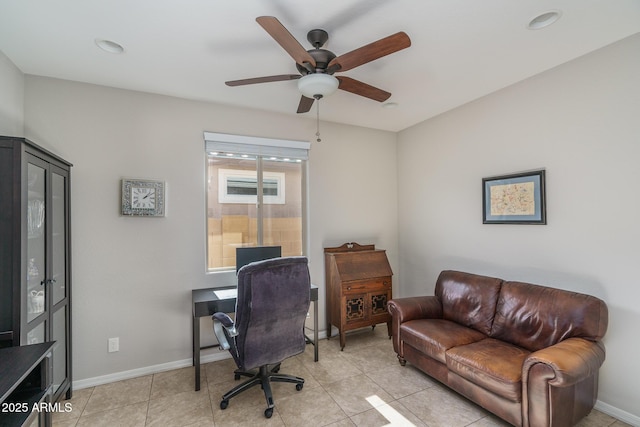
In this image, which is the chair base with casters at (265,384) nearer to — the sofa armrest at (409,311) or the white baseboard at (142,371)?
the white baseboard at (142,371)

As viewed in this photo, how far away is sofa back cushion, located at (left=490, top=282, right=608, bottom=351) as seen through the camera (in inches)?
82.5

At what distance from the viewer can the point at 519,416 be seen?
6.29 ft

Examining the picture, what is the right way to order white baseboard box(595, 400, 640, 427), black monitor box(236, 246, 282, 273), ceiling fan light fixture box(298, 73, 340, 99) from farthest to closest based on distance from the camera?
black monitor box(236, 246, 282, 273) → white baseboard box(595, 400, 640, 427) → ceiling fan light fixture box(298, 73, 340, 99)

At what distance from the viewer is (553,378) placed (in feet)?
5.71

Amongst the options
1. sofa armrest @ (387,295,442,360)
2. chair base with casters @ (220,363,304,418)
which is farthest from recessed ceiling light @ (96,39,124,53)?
sofa armrest @ (387,295,442,360)

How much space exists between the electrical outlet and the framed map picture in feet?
12.4

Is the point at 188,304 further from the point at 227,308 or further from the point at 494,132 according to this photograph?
the point at 494,132

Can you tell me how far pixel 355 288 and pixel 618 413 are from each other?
2249 mm

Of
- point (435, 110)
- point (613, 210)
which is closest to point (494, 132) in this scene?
point (435, 110)

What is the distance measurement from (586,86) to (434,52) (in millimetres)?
1257

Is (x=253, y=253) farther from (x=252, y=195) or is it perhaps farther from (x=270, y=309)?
(x=270, y=309)

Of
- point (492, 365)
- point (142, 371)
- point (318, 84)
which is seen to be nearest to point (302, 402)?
point (492, 365)

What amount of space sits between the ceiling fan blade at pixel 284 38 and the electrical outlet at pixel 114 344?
2893 mm

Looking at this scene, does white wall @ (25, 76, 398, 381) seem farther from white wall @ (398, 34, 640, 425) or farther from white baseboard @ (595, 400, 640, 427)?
white baseboard @ (595, 400, 640, 427)
